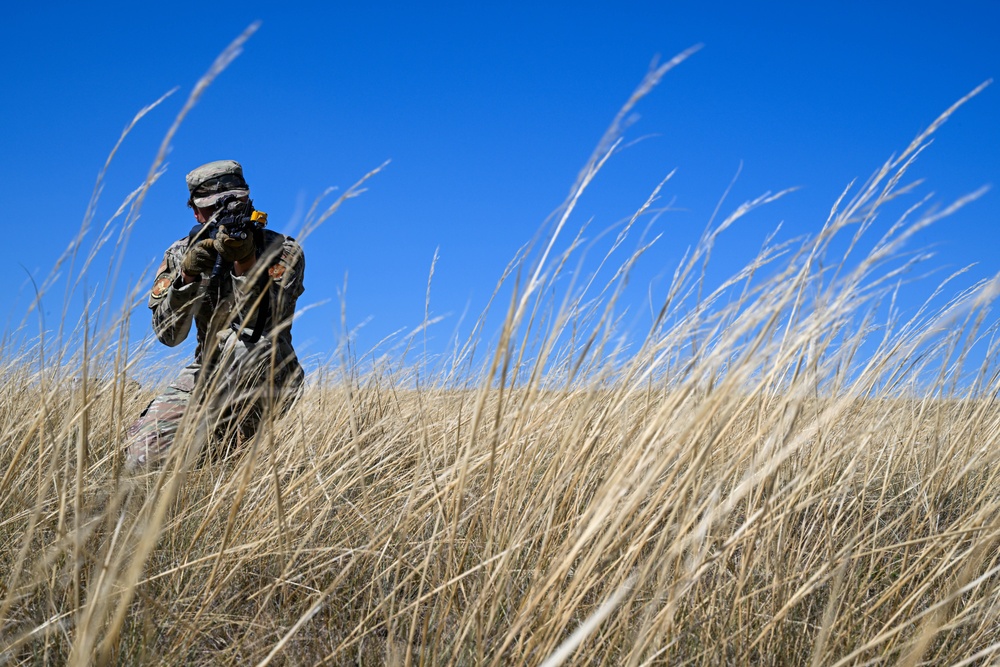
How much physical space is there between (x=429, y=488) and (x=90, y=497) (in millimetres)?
927

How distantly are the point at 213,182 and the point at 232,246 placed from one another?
0.56 metres

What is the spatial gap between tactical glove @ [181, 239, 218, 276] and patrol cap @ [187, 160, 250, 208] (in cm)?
38

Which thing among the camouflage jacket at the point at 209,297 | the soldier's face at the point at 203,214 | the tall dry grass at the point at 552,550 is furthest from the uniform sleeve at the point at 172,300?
the tall dry grass at the point at 552,550

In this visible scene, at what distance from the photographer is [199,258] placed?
8.50 feet

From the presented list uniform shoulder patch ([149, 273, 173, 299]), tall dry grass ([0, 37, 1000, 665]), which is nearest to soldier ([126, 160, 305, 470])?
uniform shoulder patch ([149, 273, 173, 299])

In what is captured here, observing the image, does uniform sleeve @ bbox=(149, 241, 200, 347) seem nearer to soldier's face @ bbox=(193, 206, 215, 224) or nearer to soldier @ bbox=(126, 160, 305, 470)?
soldier @ bbox=(126, 160, 305, 470)

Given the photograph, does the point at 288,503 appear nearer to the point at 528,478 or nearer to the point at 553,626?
the point at 528,478

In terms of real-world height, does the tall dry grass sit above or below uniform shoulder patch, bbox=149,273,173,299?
below

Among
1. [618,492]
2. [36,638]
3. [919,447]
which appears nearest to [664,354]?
[618,492]

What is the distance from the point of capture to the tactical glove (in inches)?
101

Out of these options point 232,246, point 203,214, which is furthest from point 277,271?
point 203,214

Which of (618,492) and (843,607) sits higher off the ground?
(618,492)

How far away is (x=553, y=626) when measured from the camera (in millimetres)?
992

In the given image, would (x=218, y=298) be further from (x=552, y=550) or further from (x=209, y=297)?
(x=552, y=550)
